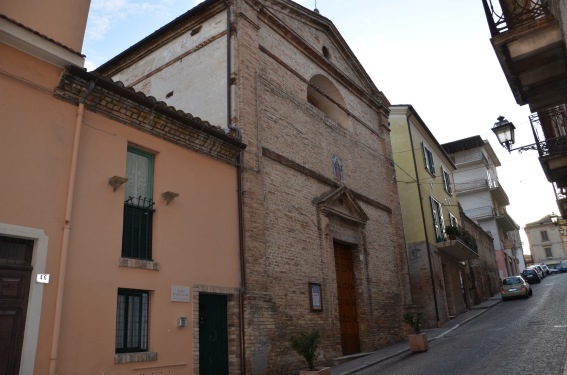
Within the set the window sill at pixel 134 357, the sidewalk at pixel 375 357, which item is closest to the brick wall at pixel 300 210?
the sidewalk at pixel 375 357

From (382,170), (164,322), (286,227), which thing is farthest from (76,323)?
(382,170)

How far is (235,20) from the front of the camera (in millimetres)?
11750

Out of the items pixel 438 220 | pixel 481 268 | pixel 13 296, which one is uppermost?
pixel 438 220

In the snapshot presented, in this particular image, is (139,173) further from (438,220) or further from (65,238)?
(438,220)

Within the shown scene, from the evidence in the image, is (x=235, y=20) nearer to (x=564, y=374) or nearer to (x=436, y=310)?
(x=564, y=374)

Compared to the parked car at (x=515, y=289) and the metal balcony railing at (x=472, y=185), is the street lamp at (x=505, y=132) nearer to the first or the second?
the parked car at (x=515, y=289)

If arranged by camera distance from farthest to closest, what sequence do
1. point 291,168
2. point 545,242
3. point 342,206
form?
point 545,242, point 342,206, point 291,168

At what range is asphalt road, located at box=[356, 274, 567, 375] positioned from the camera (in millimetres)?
8133

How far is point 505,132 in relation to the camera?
996 centimetres

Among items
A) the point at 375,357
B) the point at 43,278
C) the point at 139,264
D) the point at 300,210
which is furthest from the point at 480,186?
Result: the point at 43,278

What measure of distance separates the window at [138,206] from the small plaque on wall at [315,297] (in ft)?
15.6

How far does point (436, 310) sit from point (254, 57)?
1280cm

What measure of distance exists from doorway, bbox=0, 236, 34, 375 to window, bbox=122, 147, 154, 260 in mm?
1678

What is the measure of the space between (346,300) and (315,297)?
2.14m
